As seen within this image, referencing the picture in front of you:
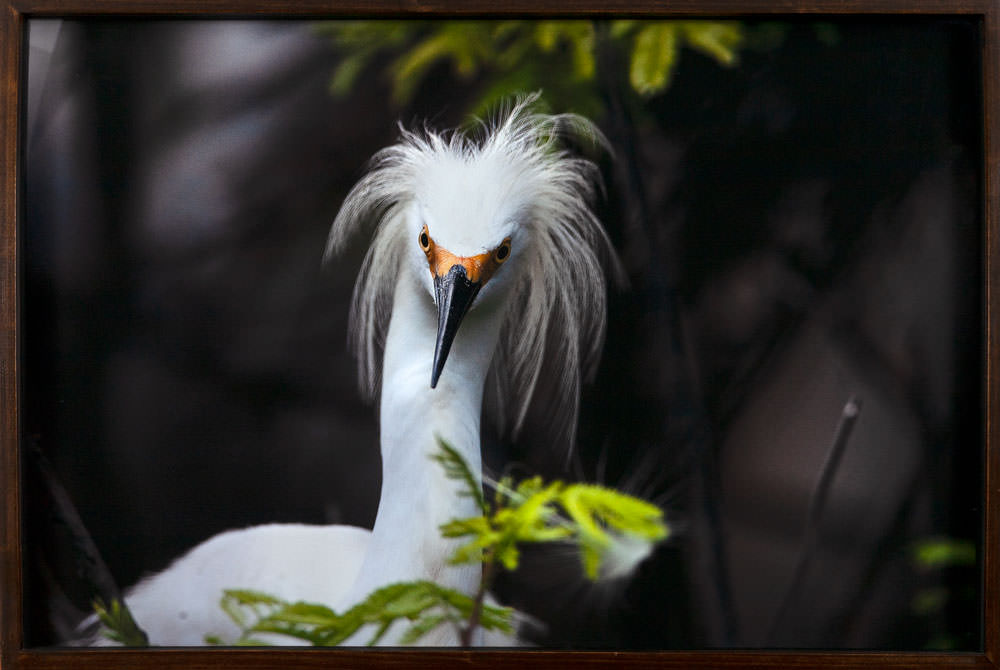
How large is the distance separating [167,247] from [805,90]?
71 cm

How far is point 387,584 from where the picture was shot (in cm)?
83

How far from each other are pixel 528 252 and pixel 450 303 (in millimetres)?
114

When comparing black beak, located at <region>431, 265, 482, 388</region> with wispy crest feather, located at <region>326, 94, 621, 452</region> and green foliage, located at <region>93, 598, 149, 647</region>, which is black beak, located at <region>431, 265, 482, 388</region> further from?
green foliage, located at <region>93, 598, 149, 647</region>

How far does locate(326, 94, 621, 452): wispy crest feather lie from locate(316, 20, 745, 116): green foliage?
0.10 feet

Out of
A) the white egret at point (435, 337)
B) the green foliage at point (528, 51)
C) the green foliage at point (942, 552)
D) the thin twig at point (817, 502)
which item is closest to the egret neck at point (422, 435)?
the white egret at point (435, 337)

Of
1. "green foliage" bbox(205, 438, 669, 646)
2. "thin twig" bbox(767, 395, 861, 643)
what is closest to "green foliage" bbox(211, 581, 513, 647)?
"green foliage" bbox(205, 438, 669, 646)

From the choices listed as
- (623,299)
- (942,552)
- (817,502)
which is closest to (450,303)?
(623,299)

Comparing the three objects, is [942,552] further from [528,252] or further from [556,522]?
[528,252]

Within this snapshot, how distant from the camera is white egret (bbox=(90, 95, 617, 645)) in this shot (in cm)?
84

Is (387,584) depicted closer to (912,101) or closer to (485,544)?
(485,544)

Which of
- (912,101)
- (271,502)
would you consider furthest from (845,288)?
(271,502)

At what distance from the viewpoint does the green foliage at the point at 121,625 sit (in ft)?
2.81

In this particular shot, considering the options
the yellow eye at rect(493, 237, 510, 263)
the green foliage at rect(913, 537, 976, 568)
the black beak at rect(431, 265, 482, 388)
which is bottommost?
the green foliage at rect(913, 537, 976, 568)

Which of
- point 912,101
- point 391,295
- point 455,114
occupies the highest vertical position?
point 912,101
